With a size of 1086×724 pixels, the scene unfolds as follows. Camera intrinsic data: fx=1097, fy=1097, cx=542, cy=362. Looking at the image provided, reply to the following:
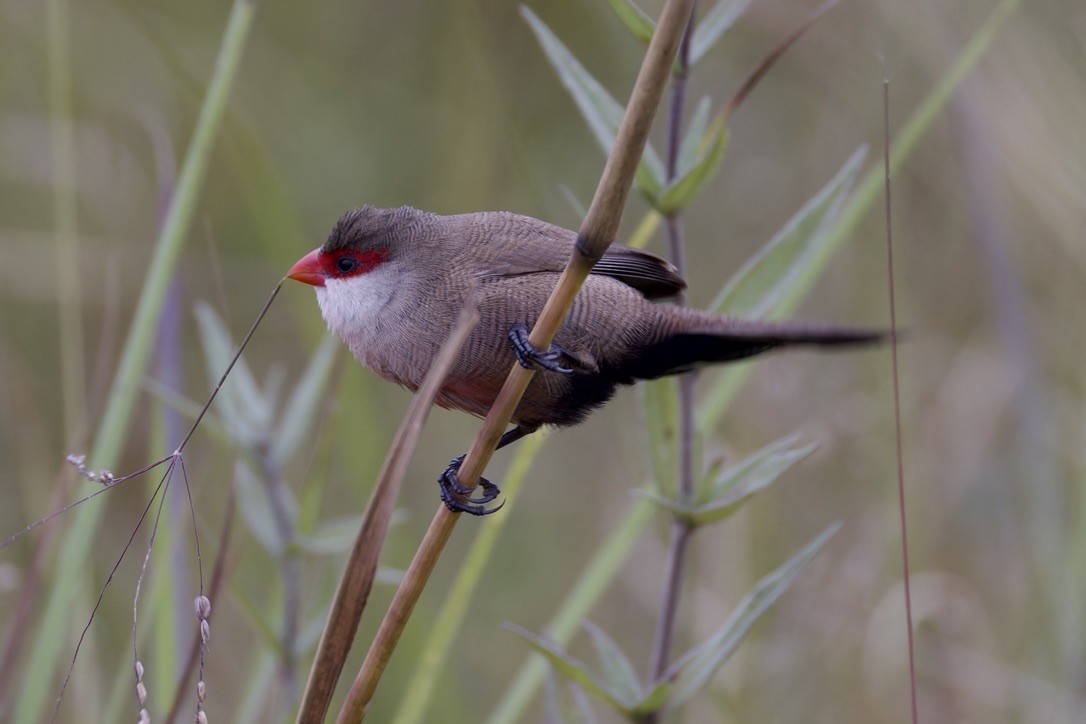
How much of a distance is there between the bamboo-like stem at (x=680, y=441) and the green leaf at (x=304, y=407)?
0.82 meters

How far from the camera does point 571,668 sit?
1.84m

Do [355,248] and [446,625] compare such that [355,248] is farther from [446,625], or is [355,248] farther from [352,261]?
[446,625]

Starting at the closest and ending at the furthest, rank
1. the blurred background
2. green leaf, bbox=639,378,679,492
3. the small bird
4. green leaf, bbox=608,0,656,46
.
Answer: green leaf, bbox=608,0,656,46
green leaf, bbox=639,378,679,492
the small bird
the blurred background

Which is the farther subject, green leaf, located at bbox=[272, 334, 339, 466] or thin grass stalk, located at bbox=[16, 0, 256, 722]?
green leaf, located at bbox=[272, 334, 339, 466]

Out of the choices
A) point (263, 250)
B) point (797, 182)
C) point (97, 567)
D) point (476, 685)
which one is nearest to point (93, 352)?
point (263, 250)

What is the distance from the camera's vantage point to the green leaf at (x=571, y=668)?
5.84 feet

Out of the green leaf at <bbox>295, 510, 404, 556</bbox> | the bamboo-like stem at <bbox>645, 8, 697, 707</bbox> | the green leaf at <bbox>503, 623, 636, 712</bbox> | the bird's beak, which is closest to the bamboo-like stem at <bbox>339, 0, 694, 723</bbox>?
the green leaf at <bbox>503, 623, 636, 712</bbox>

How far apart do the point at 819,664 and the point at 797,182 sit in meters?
1.83

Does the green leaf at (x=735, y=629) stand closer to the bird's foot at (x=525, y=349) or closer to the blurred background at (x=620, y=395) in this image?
the bird's foot at (x=525, y=349)

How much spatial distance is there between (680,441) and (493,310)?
45 cm

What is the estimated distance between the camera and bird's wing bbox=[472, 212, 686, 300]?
2.26 metres

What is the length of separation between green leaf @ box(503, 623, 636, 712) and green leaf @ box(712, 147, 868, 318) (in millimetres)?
675

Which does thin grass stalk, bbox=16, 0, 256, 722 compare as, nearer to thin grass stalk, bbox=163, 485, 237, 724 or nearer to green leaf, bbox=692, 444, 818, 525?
thin grass stalk, bbox=163, 485, 237, 724

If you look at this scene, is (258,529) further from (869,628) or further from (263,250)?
(263,250)
